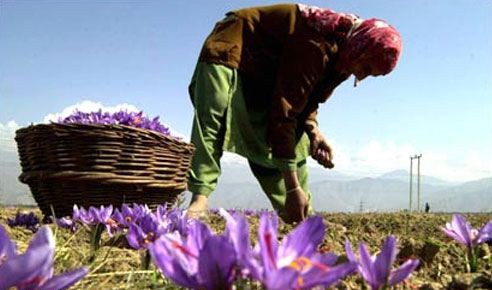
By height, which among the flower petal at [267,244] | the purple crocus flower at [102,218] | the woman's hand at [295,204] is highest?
the flower petal at [267,244]

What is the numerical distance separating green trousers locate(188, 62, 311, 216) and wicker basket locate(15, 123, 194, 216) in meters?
0.37

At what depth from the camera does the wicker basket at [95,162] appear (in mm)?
2904

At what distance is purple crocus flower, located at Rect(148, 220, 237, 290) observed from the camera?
1.65ft

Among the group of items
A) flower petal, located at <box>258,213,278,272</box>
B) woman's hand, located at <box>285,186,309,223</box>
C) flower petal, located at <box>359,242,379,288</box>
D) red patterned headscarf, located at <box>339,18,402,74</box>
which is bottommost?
woman's hand, located at <box>285,186,309,223</box>

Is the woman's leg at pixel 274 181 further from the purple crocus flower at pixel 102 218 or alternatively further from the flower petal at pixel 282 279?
the flower petal at pixel 282 279

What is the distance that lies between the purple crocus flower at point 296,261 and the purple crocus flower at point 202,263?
0.03 m

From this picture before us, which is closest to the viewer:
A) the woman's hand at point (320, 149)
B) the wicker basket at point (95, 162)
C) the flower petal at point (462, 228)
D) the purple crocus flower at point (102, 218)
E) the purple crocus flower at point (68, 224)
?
the flower petal at point (462, 228)

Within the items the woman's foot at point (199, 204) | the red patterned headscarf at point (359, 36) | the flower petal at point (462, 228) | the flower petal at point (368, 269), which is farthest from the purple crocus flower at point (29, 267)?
the red patterned headscarf at point (359, 36)

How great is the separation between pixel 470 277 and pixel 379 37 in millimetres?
2440

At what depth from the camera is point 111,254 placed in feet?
5.08

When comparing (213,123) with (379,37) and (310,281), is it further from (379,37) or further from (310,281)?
(310,281)

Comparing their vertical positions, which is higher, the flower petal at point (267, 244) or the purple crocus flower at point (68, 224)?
the flower petal at point (267, 244)

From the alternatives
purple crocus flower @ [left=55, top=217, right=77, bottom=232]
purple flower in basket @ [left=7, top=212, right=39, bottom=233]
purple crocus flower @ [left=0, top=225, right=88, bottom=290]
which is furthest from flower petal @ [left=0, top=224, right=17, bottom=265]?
purple flower in basket @ [left=7, top=212, right=39, bottom=233]

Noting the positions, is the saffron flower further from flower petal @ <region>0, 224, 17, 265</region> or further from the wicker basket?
the wicker basket
